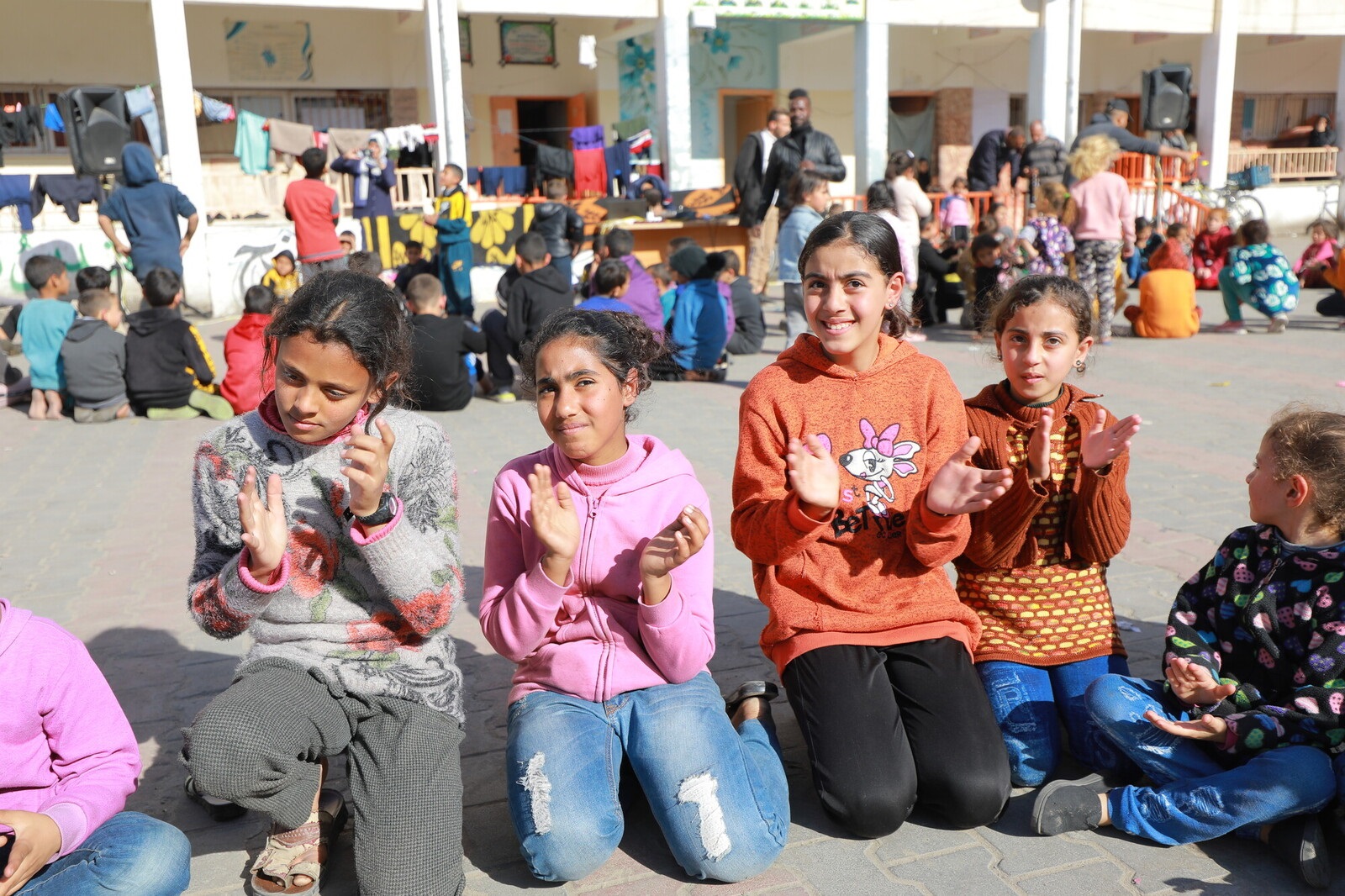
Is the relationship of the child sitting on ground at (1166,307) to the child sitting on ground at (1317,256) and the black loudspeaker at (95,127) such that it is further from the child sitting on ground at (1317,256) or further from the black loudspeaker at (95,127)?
the black loudspeaker at (95,127)

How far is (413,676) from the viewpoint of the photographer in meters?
2.61

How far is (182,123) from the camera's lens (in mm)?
13320

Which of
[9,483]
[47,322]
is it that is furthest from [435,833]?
[47,322]

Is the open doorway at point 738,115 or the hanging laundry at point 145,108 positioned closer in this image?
the hanging laundry at point 145,108

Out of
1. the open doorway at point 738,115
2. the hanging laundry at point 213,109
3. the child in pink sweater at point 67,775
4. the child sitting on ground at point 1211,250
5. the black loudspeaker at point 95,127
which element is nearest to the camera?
the child in pink sweater at point 67,775

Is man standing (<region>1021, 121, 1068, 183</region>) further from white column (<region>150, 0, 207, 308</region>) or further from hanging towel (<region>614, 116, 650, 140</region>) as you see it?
white column (<region>150, 0, 207, 308</region>)

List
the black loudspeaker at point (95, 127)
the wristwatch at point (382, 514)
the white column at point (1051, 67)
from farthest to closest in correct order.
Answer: the white column at point (1051, 67)
the black loudspeaker at point (95, 127)
the wristwatch at point (382, 514)

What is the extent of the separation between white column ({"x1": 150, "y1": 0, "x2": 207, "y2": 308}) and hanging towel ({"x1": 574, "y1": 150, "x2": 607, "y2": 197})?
5803 mm

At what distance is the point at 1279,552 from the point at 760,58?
1872 centimetres

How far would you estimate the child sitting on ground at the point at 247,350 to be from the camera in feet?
25.3

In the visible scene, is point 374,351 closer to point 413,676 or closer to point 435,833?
point 413,676

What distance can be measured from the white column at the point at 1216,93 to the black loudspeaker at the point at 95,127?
1706 centimetres

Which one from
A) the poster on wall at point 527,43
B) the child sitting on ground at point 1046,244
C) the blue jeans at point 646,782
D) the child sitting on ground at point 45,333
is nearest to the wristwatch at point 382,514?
the blue jeans at point 646,782

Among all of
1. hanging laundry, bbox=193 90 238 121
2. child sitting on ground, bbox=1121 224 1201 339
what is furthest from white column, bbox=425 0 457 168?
child sitting on ground, bbox=1121 224 1201 339
